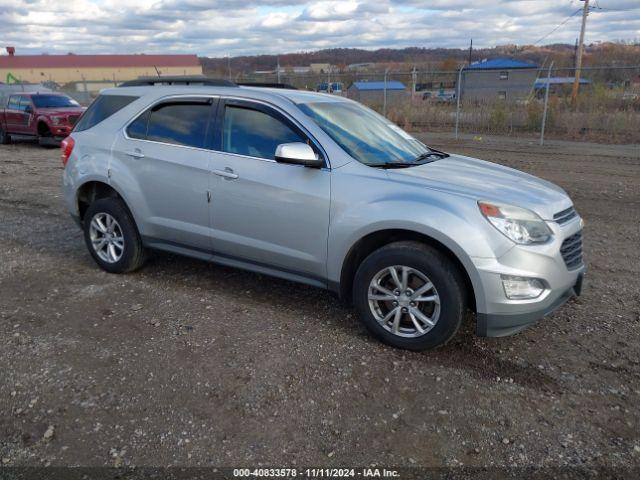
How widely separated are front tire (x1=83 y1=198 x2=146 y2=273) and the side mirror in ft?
6.53

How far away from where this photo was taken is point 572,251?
3701mm

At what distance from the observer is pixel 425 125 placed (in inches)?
813

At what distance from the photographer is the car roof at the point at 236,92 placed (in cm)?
432

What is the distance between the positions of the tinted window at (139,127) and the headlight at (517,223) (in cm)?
315

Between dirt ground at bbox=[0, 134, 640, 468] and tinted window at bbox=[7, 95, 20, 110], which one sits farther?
tinted window at bbox=[7, 95, 20, 110]

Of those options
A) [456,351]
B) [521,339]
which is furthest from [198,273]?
[521,339]

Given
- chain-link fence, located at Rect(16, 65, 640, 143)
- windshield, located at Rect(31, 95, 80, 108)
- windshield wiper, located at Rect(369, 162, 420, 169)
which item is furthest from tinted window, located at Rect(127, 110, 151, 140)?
windshield, located at Rect(31, 95, 80, 108)

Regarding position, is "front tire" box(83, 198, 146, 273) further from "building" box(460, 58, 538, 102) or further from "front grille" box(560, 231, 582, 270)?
"building" box(460, 58, 538, 102)

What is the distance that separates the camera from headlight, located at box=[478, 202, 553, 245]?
339cm

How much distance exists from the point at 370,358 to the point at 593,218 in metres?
5.04

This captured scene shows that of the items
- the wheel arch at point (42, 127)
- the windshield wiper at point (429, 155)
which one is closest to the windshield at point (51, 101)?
the wheel arch at point (42, 127)

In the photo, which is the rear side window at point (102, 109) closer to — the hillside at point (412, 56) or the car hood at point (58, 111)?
the car hood at point (58, 111)

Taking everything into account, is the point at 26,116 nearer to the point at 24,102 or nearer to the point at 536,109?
the point at 24,102

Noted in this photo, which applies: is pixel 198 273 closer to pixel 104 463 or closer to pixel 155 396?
pixel 155 396
